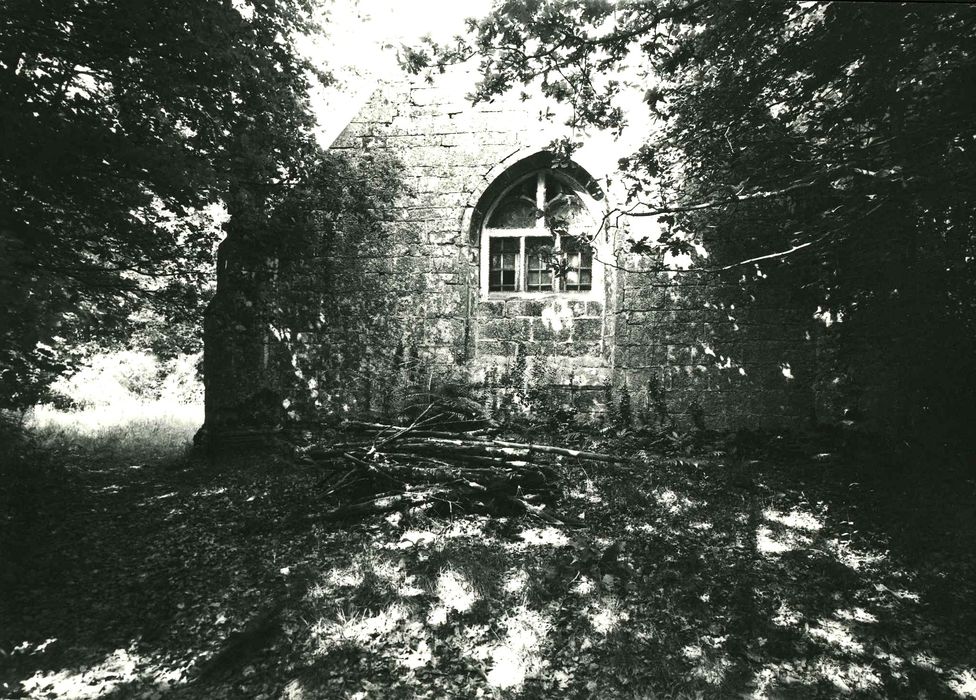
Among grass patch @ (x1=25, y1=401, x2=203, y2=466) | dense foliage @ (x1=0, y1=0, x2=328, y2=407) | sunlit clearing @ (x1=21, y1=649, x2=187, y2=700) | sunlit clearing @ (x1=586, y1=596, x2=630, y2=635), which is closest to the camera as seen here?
sunlit clearing @ (x1=21, y1=649, x2=187, y2=700)

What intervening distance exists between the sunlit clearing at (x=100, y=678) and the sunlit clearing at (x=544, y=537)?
2.44 metres

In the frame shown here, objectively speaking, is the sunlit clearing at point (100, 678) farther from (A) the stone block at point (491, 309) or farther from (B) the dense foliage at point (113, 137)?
(A) the stone block at point (491, 309)

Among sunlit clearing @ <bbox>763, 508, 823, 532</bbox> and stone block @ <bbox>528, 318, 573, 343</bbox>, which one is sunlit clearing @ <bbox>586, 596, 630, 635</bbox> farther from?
stone block @ <bbox>528, 318, 573, 343</bbox>

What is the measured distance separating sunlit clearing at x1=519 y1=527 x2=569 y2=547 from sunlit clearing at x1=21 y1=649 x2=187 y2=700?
2442mm

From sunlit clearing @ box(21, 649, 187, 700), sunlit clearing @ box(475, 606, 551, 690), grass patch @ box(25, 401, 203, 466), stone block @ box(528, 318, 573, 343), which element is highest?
stone block @ box(528, 318, 573, 343)

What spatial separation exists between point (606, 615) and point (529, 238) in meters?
5.43

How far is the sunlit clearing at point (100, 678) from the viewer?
9.11 feet

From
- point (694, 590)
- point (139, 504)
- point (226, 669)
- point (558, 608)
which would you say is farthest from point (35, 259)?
point (694, 590)

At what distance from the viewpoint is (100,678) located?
9.48ft

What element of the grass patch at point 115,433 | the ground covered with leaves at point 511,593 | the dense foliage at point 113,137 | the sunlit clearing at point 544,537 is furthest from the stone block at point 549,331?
the grass patch at point 115,433

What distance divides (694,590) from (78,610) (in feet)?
13.7

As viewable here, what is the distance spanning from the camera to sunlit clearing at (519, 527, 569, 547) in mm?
4137

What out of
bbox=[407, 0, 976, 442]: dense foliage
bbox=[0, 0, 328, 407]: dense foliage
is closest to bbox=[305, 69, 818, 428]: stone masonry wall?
bbox=[407, 0, 976, 442]: dense foliage

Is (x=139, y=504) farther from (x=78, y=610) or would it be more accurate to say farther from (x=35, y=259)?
(x=35, y=259)
